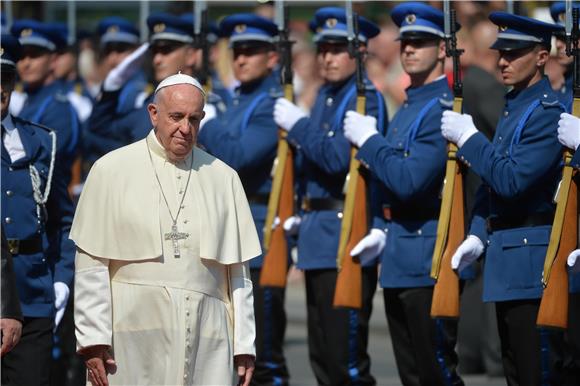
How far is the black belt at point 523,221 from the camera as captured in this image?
781 centimetres

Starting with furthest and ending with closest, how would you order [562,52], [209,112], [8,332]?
[209,112] < [562,52] < [8,332]

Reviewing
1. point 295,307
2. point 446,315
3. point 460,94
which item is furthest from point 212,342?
point 295,307

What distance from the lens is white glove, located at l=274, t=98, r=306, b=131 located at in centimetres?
958

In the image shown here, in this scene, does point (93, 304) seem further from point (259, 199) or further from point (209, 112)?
point (209, 112)

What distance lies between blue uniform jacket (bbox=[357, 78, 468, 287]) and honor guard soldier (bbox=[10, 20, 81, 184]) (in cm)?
277

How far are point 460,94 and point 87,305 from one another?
104 inches

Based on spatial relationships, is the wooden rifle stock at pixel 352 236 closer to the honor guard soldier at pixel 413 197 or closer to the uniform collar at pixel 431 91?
the honor guard soldier at pixel 413 197

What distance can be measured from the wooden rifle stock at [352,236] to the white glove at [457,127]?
3.06 ft

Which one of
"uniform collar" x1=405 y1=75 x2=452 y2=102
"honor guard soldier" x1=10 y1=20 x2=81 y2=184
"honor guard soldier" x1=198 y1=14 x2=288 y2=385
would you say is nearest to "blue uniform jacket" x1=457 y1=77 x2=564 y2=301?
"uniform collar" x1=405 y1=75 x2=452 y2=102

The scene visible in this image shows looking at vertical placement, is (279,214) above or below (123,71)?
below

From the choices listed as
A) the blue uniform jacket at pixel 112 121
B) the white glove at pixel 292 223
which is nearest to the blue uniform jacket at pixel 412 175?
the white glove at pixel 292 223

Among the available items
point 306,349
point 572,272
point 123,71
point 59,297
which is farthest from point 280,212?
point 306,349

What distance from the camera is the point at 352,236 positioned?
29.5 ft

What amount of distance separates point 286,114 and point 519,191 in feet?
7.49
